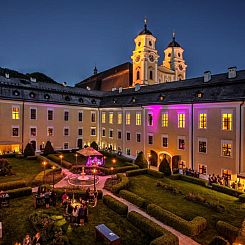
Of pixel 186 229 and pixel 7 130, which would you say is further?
pixel 7 130

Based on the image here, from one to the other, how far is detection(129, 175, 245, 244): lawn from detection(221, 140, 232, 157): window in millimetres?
5111

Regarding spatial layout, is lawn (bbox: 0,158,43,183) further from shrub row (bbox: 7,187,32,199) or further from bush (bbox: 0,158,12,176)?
shrub row (bbox: 7,187,32,199)

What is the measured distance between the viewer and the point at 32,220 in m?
12.2

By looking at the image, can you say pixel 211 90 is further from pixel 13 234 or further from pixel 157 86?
pixel 13 234

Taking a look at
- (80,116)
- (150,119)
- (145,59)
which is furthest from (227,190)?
(145,59)

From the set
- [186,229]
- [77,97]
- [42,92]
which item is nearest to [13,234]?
[186,229]

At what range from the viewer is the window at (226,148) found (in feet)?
76.9

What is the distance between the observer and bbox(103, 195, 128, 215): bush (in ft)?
47.6

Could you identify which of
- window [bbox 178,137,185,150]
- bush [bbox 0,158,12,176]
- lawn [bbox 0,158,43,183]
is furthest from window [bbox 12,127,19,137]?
window [bbox 178,137,185,150]

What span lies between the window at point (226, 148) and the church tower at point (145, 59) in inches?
1307

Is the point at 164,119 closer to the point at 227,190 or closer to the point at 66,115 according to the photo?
the point at 227,190

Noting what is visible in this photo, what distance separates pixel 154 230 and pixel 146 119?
23.1 m

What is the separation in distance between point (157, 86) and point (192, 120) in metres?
11.1

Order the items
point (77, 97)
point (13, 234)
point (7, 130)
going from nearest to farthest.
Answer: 1. point (13, 234)
2. point (7, 130)
3. point (77, 97)
